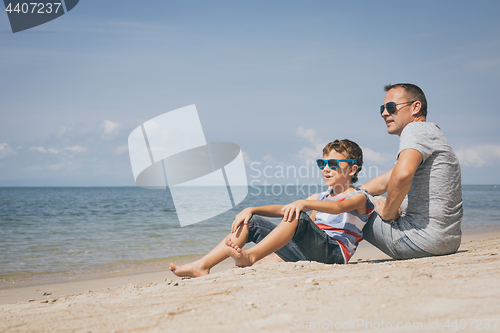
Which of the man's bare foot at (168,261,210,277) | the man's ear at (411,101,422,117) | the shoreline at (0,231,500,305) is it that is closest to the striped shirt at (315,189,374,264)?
the shoreline at (0,231,500,305)

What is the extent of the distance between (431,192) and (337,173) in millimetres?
783

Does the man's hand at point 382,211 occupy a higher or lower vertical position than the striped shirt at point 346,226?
higher

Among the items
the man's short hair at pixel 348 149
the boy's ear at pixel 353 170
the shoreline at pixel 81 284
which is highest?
the man's short hair at pixel 348 149

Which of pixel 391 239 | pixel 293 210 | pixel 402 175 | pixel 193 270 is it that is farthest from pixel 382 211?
pixel 193 270

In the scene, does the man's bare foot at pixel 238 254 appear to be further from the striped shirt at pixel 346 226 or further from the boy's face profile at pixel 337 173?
the boy's face profile at pixel 337 173

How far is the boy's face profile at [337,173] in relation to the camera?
3217 mm

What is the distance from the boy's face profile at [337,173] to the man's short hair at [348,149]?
3 centimetres

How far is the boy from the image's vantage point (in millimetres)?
2742

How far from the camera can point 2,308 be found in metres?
2.67

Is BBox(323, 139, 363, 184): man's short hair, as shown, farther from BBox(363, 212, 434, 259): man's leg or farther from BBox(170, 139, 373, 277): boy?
BBox(363, 212, 434, 259): man's leg

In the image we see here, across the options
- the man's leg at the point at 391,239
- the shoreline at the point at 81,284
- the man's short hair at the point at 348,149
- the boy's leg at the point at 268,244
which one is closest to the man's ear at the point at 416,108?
the man's short hair at the point at 348,149

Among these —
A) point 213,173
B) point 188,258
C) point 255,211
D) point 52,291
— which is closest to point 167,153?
point 213,173

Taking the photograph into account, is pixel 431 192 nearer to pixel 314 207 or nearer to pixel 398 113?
pixel 398 113

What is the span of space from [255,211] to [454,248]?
1.87m
